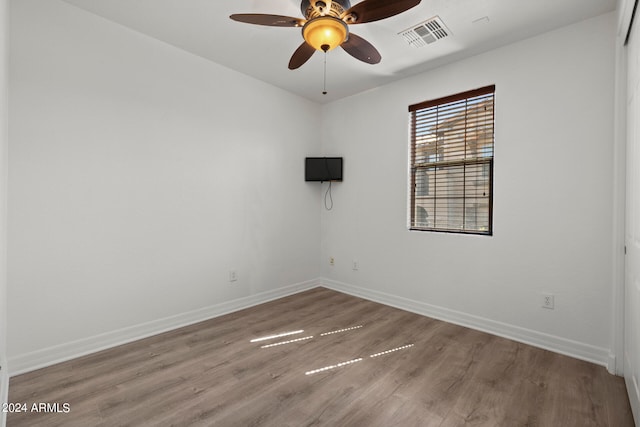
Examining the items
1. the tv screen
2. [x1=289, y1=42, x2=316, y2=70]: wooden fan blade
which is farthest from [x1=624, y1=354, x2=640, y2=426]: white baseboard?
the tv screen

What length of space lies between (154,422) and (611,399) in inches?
108

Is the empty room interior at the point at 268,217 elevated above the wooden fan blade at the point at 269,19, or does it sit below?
below

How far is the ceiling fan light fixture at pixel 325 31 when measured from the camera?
6.11 feet

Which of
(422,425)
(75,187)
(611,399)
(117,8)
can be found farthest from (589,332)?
(117,8)

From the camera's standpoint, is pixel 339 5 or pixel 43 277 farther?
pixel 43 277

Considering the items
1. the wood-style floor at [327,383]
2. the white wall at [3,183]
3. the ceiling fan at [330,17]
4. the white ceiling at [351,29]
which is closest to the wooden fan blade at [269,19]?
the ceiling fan at [330,17]

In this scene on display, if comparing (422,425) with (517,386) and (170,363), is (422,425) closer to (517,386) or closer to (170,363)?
(517,386)

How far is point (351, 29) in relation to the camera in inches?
103

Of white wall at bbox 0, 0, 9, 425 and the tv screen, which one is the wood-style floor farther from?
the tv screen

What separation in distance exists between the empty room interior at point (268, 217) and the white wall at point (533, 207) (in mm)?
17

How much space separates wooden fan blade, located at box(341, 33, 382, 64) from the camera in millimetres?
2152

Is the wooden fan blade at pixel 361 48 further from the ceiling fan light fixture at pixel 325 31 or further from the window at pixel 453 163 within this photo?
the window at pixel 453 163

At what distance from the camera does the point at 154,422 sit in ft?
5.53

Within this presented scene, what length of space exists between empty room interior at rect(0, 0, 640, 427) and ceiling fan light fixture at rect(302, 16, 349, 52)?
0.04 feet
